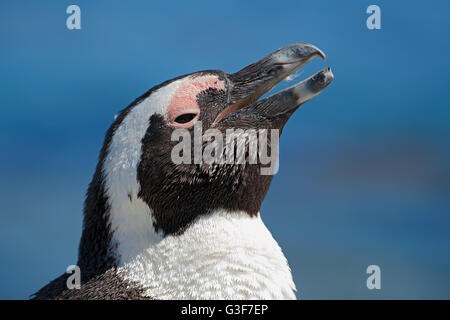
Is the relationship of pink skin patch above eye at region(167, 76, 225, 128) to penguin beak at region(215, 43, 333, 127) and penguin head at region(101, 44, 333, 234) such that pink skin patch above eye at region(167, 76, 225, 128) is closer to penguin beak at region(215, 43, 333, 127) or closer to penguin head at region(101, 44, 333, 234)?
penguin head at region(101, 44, 333, 234)

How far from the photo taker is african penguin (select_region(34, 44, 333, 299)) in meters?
3.13

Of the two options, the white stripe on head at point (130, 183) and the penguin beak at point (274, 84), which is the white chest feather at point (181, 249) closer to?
the white stripe on head at point (130, 183)

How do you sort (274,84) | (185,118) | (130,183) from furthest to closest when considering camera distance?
(274,84) → (185,118) → (130,183)

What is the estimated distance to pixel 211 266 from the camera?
10.2ft

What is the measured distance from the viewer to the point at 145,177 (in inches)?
127

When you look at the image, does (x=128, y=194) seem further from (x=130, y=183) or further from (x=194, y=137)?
A: (x=194, y=137)

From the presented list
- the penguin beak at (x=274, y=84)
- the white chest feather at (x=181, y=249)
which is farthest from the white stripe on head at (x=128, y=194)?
the penguin beak at (x=274, y=84)

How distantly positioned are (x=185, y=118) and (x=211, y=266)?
2.52 feet

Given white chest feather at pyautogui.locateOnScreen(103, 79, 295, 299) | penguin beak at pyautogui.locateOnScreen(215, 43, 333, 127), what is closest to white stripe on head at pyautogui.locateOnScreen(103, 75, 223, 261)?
white chest feather at pyautogui.locateOnScreen(103, 79, 295, 299)

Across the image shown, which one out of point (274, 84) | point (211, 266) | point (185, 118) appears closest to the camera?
point (211, 266)

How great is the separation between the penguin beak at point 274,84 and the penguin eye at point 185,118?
5.2 inches

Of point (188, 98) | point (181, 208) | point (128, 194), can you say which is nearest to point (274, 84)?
point (188, 98)

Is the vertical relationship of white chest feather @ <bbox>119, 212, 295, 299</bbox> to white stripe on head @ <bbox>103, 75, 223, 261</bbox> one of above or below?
below

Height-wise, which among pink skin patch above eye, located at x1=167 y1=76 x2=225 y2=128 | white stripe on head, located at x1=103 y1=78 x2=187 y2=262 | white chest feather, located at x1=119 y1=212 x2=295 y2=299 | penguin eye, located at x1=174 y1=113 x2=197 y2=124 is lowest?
white chest feather, located at x1=119 y1=212 x2=295 y2=299
